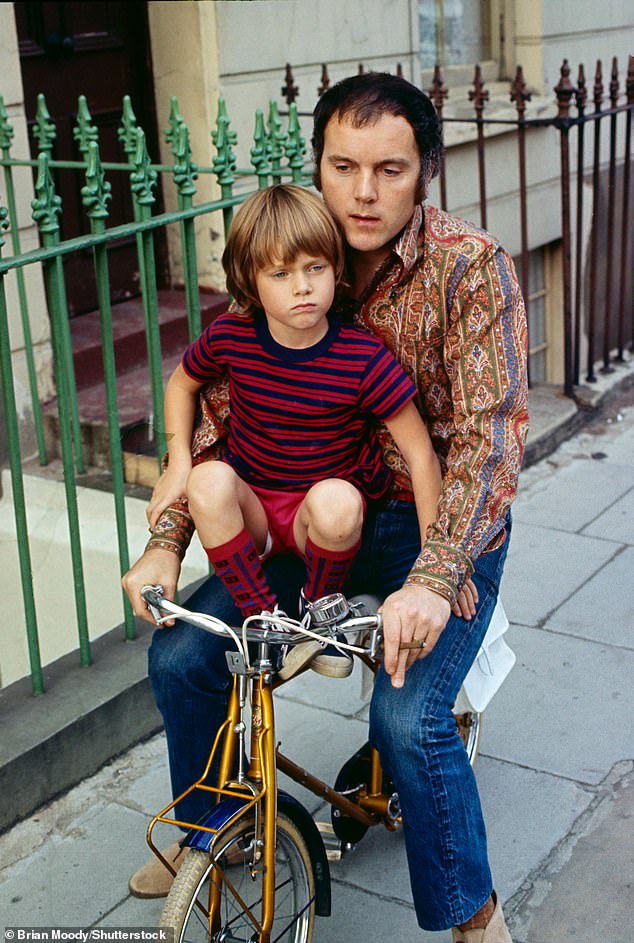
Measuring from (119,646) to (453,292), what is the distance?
69.0 inches

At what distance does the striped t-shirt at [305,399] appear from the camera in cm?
244

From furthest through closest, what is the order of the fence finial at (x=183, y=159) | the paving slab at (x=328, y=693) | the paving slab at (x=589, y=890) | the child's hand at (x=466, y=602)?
the paving slab at (x=328, y=693) → the fence finial at (x=183, y=159) → the paving slab at (x=589, y=890) → the child's hand at (x=466, y=602)

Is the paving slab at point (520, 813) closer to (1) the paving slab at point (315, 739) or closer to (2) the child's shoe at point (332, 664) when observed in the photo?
(1) the paving slab at point (315, 739)

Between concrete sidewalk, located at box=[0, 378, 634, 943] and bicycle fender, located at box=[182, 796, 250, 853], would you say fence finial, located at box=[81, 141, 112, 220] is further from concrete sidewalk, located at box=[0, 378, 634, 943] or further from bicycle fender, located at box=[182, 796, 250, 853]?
bicycle fender, located at box=[182, 796, 250, 853]

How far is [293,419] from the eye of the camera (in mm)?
2492

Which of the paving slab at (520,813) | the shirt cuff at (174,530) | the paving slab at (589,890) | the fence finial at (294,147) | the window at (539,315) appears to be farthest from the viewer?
the window at (539,315)

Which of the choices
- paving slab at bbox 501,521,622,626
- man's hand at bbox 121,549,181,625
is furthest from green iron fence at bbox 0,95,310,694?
paving slab at bbox 501,521,622,626

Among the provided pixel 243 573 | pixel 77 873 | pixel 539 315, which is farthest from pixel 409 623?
pixel 539 315

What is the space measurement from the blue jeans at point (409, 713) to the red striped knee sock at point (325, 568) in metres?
0.17

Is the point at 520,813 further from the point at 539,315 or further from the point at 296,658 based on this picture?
the point at 539,315

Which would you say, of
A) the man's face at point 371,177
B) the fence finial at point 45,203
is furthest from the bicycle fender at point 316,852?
the fence finial at point 45,203

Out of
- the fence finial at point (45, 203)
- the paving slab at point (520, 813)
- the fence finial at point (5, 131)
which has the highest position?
the fence finial at point (5, 131)

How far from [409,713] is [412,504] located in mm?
499

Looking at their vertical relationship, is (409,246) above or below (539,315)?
above
